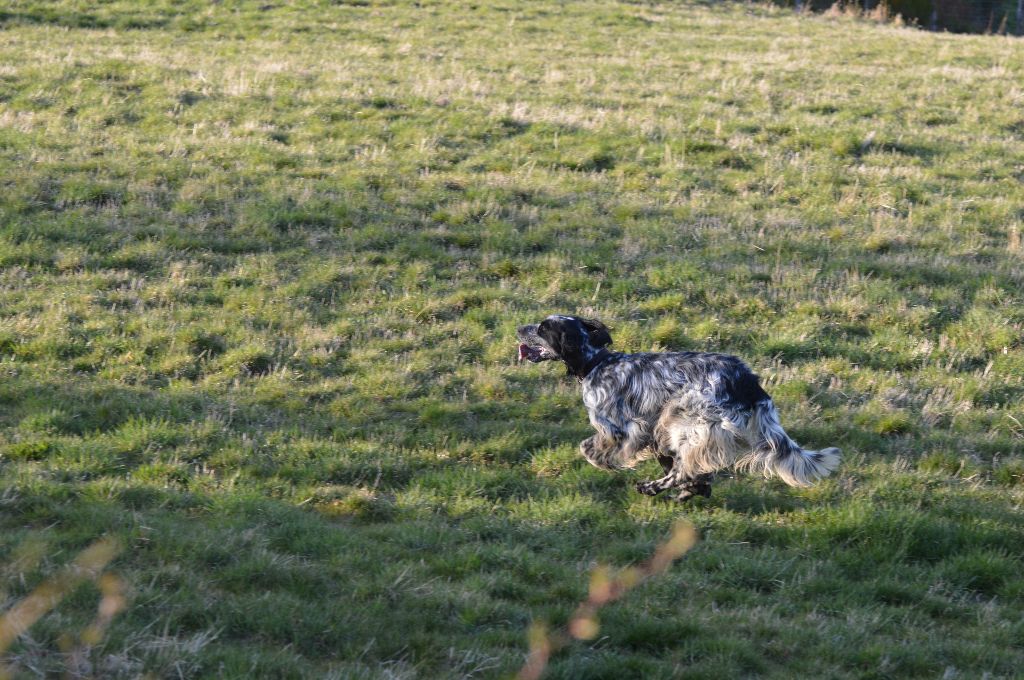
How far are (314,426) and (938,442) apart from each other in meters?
4.69

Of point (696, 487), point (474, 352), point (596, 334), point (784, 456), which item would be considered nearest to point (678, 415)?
point (696, 487)

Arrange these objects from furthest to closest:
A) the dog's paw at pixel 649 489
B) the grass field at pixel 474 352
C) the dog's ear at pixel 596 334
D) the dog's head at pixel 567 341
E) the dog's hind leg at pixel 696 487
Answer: the dog's ear at pixel 596 334 → the dog's head at pixel 567 341 → the dog's paw at pixel 649 489 → the dog's hind leg at pixel 696 487 → the grass field at pixel 474 352

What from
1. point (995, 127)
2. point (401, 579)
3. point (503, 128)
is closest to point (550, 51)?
point (503, 128)

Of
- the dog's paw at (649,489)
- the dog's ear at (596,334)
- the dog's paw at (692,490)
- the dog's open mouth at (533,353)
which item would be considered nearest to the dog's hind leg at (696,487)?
the dog's paw at (692,490)

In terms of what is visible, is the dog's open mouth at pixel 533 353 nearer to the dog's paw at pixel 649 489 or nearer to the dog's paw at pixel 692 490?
the dog's paw at pixel 649 489

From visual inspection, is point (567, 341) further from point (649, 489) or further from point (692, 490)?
point (692, 490)

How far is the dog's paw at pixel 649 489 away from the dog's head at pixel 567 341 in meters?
0.96

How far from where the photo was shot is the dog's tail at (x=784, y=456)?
264 inches

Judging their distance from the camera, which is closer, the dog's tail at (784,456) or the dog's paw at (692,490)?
the dog's tail at (784,456)

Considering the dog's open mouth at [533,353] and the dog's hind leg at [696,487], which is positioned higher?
the dog's open mouth at [533,353]

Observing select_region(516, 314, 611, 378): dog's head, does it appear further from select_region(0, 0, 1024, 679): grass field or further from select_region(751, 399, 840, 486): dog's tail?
select_region(751, 399, 840, 486): dog's tail

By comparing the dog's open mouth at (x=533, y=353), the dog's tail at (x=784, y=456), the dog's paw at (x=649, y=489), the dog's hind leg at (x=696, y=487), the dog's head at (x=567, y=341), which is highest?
the dog's head at (x=567, y=341)

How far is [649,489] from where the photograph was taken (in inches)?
277

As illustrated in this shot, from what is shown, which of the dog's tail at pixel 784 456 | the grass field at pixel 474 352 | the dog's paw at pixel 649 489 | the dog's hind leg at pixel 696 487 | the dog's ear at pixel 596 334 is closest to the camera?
the grass field at pixel 474 352
